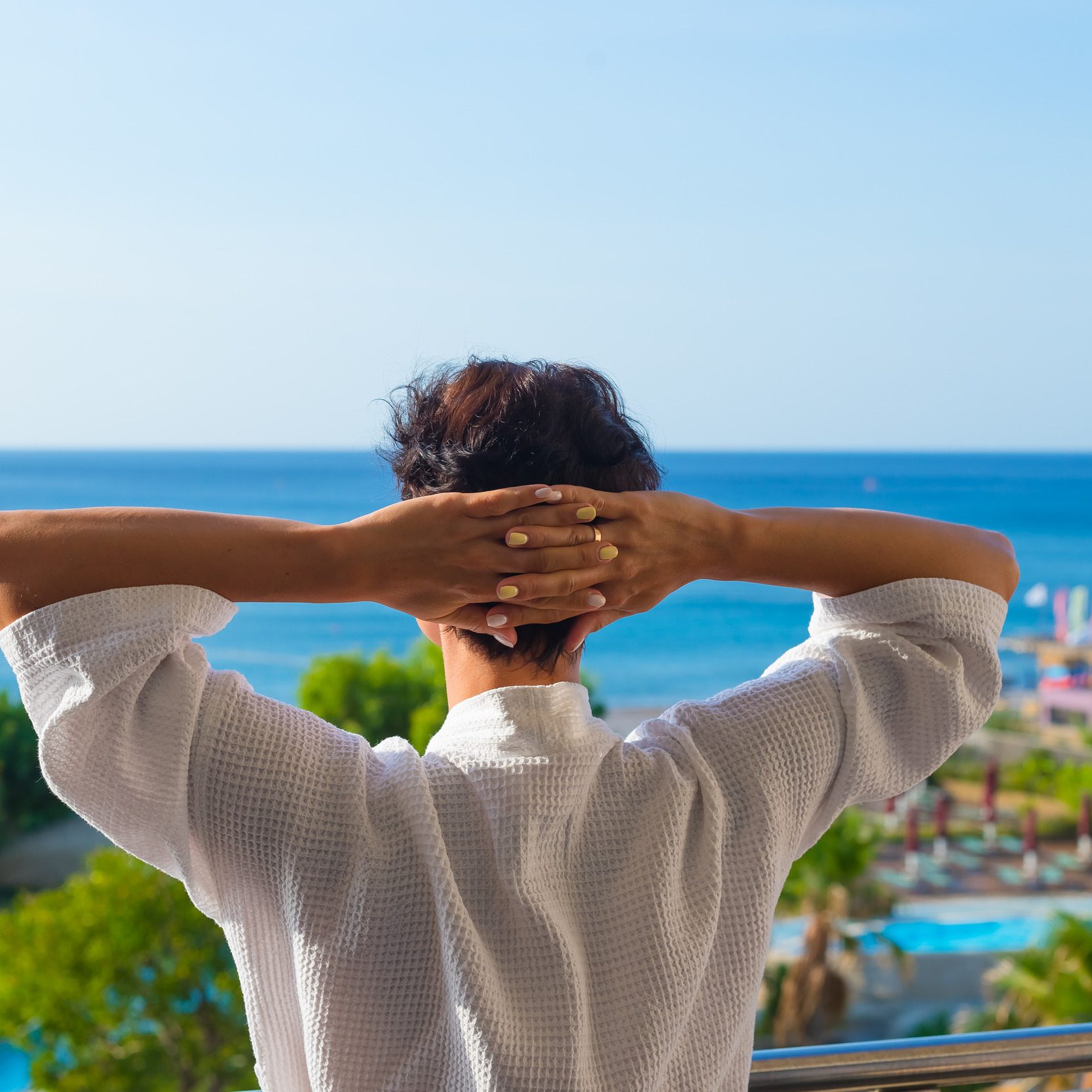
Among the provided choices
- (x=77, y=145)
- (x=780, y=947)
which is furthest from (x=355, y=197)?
(x=780, y=947)

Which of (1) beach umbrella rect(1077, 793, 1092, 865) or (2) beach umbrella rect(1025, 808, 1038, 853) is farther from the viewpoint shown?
(2) beach umbrella rect(1025, 808, 1038, 853)

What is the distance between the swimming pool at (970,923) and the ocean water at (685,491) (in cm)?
491

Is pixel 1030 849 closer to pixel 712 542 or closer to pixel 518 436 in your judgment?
pixel 712 542

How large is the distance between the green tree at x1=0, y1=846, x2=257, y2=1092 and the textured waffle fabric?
901 centimetres

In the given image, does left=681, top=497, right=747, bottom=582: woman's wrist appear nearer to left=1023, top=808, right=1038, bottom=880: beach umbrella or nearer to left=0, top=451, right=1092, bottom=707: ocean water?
left=0, top=451, right=1092, bottom=707: ocean water

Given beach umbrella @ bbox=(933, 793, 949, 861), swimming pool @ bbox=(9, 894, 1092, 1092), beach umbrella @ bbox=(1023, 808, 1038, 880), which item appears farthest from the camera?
beach umbrella @ bbox=(933, 793, 949, 861)

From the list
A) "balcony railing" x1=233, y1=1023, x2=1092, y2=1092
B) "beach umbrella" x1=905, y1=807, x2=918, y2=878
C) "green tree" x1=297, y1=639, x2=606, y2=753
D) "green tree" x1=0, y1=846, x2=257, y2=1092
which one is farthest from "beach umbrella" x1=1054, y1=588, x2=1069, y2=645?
"balcony railing" x1=233, y1=1023, x2=1092, y2=1092

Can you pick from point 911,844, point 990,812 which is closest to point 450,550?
point 911,844

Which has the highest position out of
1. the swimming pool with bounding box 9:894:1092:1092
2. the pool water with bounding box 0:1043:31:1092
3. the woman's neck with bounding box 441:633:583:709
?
Answer: the woman's neck with bounding box 441:633:583:709

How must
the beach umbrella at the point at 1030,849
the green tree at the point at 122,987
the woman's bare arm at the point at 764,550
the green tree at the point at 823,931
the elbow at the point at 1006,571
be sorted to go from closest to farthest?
the woman's bare arm at the point at 764,550 < the elbow at the point at 1006,571 < the green tree at the point at 823,931 < the green tree at the point at 122,987 < the beach umbrella at the point at 1030,849

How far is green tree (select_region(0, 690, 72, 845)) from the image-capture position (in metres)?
16.2

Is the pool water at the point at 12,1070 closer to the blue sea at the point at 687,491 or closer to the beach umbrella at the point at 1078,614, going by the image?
the blue sea at the point at 687,491

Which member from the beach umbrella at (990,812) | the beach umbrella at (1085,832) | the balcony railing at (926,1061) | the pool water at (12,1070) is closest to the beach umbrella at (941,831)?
the beach umbrella at (990,812)

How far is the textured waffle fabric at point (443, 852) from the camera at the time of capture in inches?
26.5
